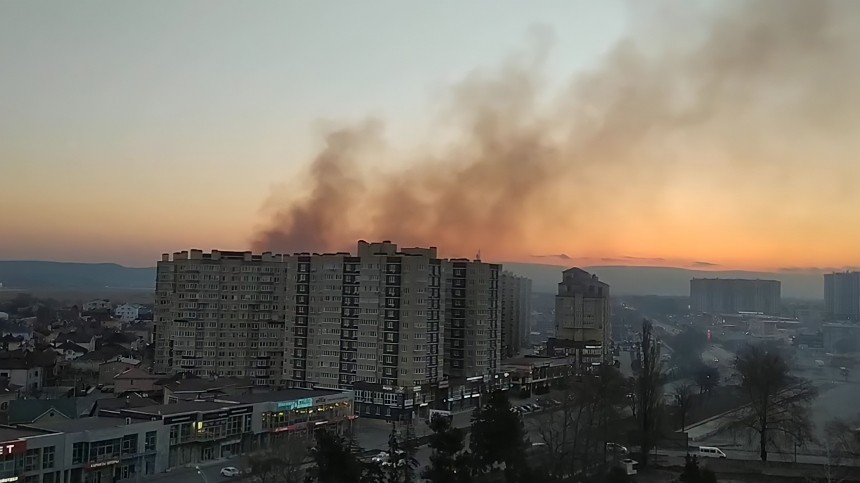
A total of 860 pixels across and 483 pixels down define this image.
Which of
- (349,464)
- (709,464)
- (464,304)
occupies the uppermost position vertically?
(464,304)

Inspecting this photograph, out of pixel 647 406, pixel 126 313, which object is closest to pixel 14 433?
pixel 647 406

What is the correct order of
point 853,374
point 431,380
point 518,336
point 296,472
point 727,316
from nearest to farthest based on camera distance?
point 296,472 → point 431,380 → point 853,374 → point 518,336 → point 727,316

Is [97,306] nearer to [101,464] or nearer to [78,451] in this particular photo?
[101,464]

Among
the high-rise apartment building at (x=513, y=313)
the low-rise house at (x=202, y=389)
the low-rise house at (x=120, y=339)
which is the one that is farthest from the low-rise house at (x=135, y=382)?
the high-rise apartment building at (x=513, y=313)

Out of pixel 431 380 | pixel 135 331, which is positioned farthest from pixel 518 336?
pixel 135 331

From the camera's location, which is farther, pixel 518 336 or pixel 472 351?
pixel 518 336

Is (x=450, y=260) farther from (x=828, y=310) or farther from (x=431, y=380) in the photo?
(x=828, y=310)

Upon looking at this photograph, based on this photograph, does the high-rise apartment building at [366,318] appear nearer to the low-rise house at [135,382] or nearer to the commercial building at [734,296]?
→ the low-rise house at [135,382]
